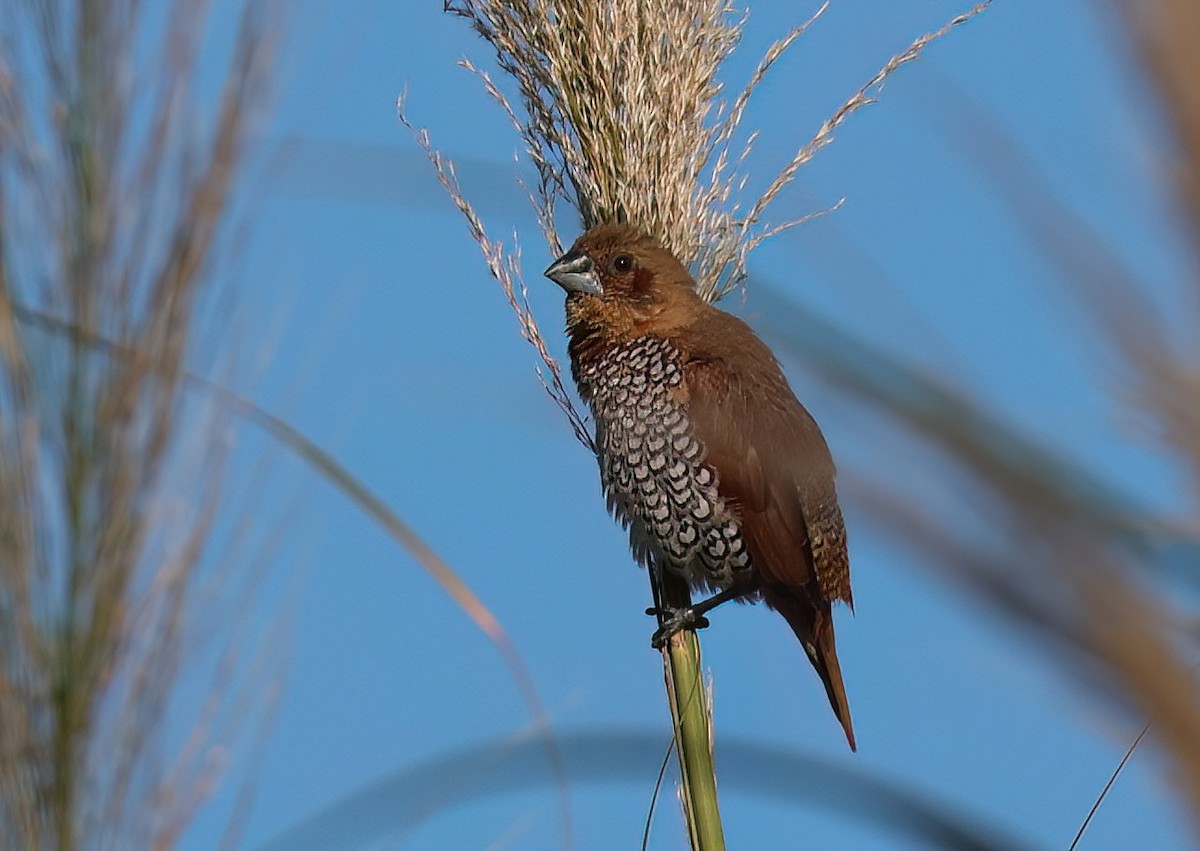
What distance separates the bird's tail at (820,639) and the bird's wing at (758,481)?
0.19ft

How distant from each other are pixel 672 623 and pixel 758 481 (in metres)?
0.74

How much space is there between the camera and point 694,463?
373 centimetres

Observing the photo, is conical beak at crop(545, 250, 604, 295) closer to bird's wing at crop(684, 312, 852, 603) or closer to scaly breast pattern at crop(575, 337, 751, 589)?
scaly breast pattern at crop(575, 337, 751, 589)

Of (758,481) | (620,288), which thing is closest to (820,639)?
(758,481)

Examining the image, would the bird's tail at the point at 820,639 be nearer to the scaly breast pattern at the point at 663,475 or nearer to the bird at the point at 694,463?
the bird at the point at 694,463

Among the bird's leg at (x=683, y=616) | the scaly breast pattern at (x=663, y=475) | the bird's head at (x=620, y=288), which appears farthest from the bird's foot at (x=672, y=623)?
the bird's head at (x=620, y=288)

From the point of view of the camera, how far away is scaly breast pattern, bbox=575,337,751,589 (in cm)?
370

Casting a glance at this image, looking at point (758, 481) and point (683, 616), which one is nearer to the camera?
point (683, 616)

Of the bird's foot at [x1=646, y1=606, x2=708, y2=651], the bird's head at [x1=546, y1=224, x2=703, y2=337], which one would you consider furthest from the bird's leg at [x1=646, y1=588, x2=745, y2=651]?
the bird's head at [x1=546, y1=224, x2=703, y2=337]

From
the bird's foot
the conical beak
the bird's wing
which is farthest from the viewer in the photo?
the conical beak

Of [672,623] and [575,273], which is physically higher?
[575,273]

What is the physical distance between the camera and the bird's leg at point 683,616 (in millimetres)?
2811

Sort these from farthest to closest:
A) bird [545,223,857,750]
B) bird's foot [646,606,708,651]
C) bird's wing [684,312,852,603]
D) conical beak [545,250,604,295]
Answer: conical beak [545,250,604,295] < bird [545,223,857,750] < bird's wing [684,312,852,603] < bird's foot [646,606,708,651]

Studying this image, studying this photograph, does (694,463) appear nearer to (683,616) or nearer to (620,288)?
(620,288)
